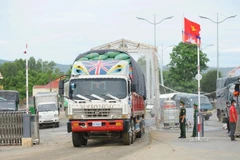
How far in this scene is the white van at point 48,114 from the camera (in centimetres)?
4753

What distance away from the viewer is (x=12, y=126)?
25.7 meters

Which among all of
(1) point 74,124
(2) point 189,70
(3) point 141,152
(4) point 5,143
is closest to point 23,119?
(4) point 5,143

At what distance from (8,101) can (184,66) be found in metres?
49.1

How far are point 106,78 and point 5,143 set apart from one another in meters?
5.71

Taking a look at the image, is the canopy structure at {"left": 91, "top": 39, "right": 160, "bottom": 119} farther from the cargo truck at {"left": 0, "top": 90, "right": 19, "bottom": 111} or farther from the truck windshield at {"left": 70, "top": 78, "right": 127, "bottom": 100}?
the truck windshield at {"left": 70, "top": 78, "right": 127, "bottom": 100}

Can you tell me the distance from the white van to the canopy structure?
1001cm

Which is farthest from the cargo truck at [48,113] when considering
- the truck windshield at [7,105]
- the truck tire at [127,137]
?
the truck tire at [127,137]

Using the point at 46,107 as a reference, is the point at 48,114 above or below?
below

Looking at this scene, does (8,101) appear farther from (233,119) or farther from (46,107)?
(233,119)

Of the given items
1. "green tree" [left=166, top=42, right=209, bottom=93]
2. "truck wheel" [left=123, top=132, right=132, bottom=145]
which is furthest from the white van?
"green tree" [left=166, top=42, right=209, bottom=93]

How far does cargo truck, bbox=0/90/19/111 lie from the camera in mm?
40594

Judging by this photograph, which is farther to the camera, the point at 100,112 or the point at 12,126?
the point at 12,126

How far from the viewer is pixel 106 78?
77.3ft

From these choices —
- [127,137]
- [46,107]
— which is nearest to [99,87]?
[127,137]
